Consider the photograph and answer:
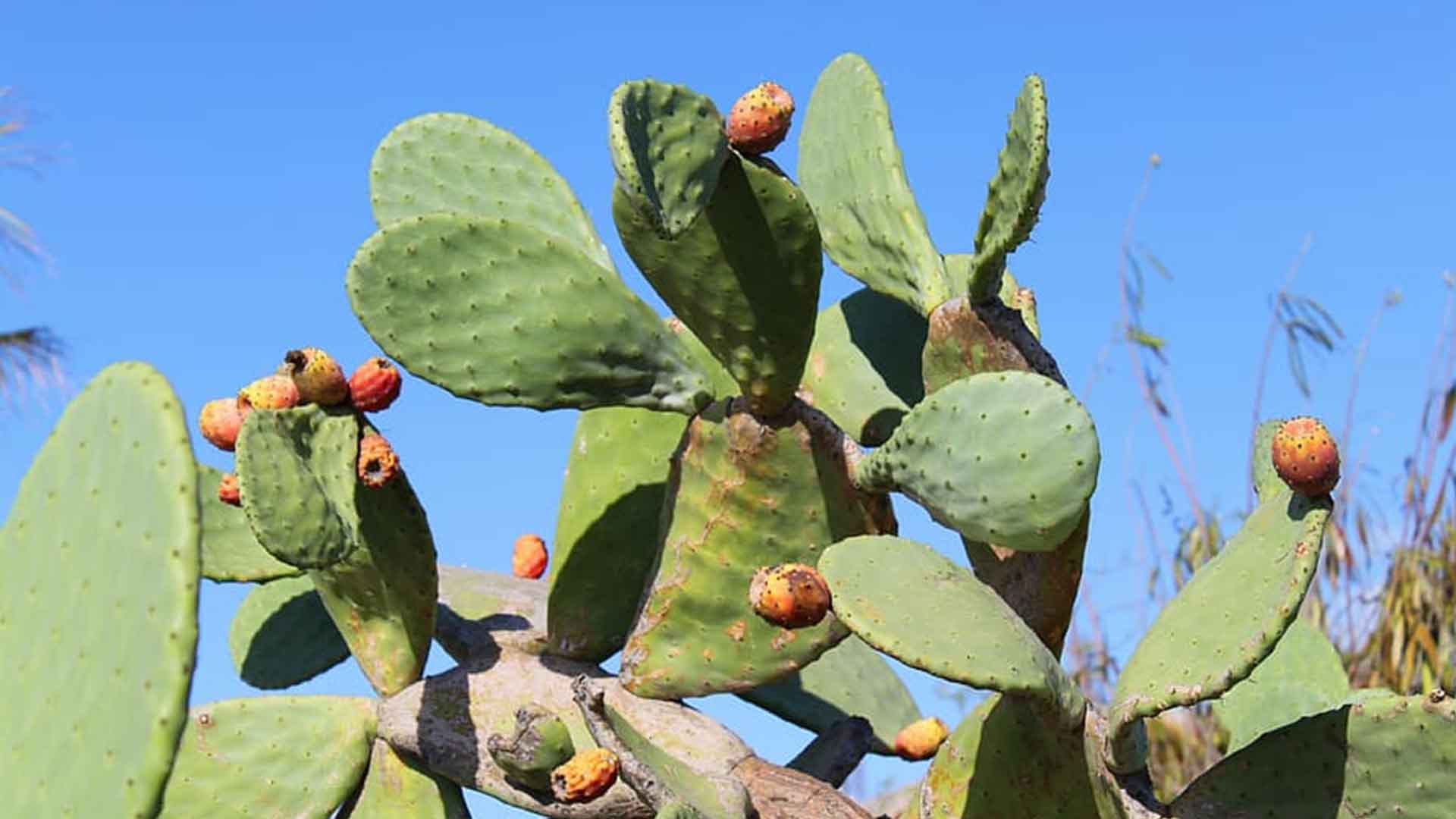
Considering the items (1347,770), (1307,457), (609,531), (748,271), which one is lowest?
(1347,770)

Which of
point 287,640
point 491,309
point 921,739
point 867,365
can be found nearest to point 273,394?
point 491,309

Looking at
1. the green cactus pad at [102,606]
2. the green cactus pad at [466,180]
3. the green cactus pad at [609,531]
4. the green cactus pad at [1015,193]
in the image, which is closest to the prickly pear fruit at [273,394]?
the green cactus pad at [466,180]

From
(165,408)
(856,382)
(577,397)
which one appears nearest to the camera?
(165,408)

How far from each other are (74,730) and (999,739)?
1.09 m

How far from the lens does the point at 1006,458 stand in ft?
6.63

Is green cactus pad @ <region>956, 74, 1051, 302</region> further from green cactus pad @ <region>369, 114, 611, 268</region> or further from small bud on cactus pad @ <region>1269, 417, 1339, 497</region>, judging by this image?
green cactus pad @ <region>369, 114, 611, 268</region>

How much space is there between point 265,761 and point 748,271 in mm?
818

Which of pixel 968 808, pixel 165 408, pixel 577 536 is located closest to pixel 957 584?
pixel 968 808

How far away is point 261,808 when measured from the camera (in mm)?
2332

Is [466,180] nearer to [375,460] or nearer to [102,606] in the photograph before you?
[375,460]

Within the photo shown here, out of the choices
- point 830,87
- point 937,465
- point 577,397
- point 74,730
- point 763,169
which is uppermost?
point 830,87

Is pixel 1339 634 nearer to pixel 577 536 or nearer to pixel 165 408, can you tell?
pixel 577 536

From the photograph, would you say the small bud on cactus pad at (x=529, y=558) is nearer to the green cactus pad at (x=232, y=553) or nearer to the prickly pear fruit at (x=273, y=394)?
the green cactus pad at (x=232, y=553)

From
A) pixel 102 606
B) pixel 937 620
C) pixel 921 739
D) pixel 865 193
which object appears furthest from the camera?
pixel 921 739
